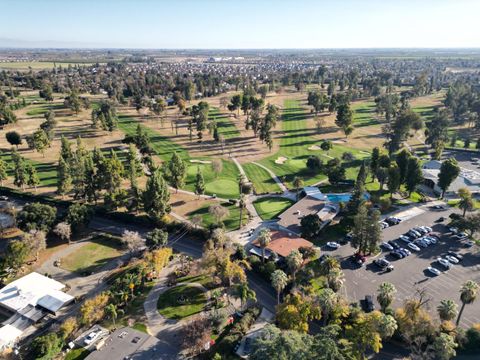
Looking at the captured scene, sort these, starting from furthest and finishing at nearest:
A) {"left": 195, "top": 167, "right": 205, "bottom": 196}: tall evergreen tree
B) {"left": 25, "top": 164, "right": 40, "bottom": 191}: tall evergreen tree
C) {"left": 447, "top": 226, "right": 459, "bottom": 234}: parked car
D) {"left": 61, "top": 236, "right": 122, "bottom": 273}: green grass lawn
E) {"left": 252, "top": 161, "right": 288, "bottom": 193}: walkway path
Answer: {"left": 252, "top": 161, "right": 288, "bottom": 193}: walkway path, {"left": 25, "top": 164, "right": 40, "bottom": 191}: tall evergreen tree, {"left": 195, "top": 167, "right": 205, "bottom": 196}: tall evergreen tree, {"left": 447, "top": 226, "right": 459, "bottom": 234}: parked car, {"left": 61, "top": 236, "right": 122, "bottom": 273}: green grass lawn

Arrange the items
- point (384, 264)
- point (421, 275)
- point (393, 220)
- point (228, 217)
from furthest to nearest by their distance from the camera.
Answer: point (228, 217)
point (393, 220)
point (384, 264)
point (421, 275)

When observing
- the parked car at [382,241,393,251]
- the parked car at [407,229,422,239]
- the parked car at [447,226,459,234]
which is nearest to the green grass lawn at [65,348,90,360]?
the parked car at [382,241,393,251]

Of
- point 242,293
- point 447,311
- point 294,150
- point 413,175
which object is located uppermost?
point 413,175

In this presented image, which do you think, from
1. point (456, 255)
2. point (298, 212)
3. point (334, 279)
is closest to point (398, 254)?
point (456, 255)

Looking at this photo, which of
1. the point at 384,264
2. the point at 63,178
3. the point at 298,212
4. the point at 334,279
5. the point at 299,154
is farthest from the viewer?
the point at 299,154

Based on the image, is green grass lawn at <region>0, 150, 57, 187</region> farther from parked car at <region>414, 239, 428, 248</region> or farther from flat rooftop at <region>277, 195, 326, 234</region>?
parked car at <region>414, 239, 428, 248</region>

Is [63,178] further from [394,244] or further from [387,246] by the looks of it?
[394,244]

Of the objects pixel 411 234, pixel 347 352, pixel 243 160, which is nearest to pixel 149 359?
pixel 347 352
